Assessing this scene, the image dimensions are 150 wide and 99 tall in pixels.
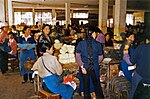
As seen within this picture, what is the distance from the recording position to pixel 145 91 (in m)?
3.63

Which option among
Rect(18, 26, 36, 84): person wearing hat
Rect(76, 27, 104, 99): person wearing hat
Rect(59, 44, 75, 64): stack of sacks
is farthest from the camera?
Rect(18, 26, 36, 84): person wearing hat

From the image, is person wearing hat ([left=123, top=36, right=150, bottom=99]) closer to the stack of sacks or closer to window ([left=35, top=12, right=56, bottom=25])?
the stack of sacks

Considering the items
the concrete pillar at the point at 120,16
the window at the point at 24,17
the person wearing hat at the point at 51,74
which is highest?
the window at the point at 24,17

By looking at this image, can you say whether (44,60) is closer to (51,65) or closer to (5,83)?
(51,65)

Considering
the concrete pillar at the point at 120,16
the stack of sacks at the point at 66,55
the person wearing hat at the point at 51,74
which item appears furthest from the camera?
the concrete pillar at the point at 120,16

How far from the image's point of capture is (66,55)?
5371 mm

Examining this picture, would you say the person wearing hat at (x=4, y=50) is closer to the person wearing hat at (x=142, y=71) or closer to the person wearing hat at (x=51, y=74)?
the person wearing hat at (x=51, y=74)

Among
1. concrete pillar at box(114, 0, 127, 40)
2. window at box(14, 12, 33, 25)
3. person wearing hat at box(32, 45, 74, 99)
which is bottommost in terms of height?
person wearing hat at box(32, 45, 74, 99)

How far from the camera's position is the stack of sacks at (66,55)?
17.4 ft

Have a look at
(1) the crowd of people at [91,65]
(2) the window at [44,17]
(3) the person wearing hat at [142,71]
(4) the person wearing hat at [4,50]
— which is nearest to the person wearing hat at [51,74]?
(1) the crowd of people at [91,65]

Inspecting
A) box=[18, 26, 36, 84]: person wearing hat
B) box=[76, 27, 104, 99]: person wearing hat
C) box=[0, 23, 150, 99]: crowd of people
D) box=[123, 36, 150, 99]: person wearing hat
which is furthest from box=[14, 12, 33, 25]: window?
box=[123, 36, 150, 99]: person wearing hat

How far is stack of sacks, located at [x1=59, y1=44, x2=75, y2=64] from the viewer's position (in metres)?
5.30

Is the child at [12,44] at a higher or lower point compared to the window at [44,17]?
lower

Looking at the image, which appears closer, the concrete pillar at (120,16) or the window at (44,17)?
the concrete pillar at (120,16)
